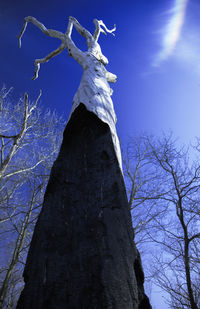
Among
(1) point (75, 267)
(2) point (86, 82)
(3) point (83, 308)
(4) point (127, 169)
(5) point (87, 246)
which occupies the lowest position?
(3) point (83, 308)

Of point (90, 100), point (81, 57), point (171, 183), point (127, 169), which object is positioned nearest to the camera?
point (90, 100)

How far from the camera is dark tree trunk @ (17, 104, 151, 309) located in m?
0.91

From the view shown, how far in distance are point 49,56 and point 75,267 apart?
19.5ft

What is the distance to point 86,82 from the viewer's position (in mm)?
2322

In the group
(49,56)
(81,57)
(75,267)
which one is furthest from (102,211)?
(49,56)

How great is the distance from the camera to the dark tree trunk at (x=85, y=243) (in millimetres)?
907

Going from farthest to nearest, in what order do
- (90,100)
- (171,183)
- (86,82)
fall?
(171,183) < (86,82) < (90,100)

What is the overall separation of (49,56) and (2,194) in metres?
7.67

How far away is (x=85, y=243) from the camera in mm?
1104

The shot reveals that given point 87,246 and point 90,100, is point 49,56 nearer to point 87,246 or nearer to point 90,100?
point 90,100

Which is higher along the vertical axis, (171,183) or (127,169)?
(127,169)

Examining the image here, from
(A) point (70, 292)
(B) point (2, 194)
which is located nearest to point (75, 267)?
(A) point (70, 292)

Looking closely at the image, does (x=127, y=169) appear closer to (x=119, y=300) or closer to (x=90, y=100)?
(x=90, y=100)

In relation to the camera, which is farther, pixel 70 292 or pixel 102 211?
pixel 102 211
